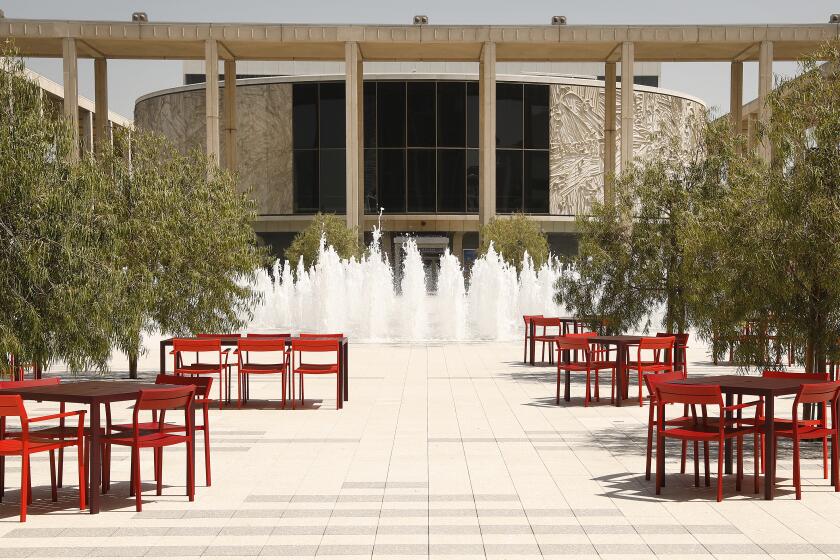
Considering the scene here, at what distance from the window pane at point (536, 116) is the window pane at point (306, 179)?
12.4m

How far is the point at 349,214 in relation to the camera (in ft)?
161

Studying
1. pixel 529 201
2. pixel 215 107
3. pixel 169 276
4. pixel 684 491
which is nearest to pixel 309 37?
pixel 215 107

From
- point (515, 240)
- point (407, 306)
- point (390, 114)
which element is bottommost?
point (407, 306)

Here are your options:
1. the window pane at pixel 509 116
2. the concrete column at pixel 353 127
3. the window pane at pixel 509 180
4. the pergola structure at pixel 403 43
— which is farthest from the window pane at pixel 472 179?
the concrete column at pixel 353 127

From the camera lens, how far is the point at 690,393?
826 centimetres

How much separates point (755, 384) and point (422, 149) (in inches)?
Result: 1943

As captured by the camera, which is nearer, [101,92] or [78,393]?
[78,393]

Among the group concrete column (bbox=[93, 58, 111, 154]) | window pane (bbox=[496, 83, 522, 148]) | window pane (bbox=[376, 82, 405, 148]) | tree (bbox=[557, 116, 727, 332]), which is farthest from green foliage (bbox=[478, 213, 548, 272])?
tree (bbox=[557, 116, 727, 332])

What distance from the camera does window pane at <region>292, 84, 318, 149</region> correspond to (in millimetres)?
57875

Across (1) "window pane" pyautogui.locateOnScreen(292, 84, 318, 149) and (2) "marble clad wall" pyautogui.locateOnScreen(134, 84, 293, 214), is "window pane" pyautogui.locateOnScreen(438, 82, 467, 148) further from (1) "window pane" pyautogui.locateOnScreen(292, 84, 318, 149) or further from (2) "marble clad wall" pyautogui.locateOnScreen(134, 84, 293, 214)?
(2) "marble clad wall" pyautogui.locateOnScreen(134, 84, 293, 214)

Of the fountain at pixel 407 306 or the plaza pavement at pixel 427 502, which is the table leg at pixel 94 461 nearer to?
the plaza pavement at pixel 427 502

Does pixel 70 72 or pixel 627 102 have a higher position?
pixel 70 72

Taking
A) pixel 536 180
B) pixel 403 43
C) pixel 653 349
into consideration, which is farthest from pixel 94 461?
pixel 536 180

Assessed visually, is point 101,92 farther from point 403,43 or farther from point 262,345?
point 262,345
